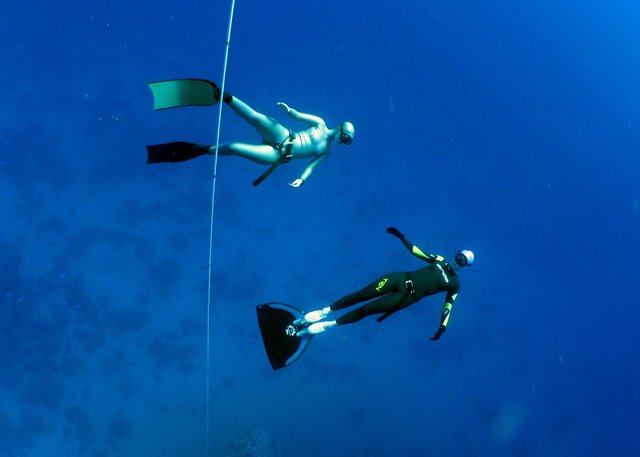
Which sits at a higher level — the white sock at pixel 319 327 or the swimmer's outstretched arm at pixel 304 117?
the swimmer's outstretched arm at pixel 304 117

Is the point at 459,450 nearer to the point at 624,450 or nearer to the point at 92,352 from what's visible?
the point at 624,450

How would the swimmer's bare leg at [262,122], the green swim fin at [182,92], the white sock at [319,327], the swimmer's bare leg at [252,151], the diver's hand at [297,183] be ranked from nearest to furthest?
the green swim fin at [182,92] → the swimmer's bare leg at [262,122] → the swimmer's bare leg at [252,151] → the diver's hand at [297,183] → the white sock at [319,327]

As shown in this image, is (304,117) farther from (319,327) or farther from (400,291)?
Answer: (319,327)

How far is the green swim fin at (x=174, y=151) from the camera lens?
6.70 m

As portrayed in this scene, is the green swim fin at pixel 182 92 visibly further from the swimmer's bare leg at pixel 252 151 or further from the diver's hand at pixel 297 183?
the diver's hand at pixel 297 183

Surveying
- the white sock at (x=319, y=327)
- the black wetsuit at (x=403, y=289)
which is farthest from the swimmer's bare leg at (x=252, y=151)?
the white sock at (x=319, y=327)

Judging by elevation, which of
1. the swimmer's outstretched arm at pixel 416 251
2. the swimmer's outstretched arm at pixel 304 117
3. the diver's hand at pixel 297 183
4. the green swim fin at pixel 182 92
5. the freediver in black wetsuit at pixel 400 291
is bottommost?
the freediver in black wetsuit at pixel 400 291

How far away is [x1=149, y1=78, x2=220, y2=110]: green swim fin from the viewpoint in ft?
20.0

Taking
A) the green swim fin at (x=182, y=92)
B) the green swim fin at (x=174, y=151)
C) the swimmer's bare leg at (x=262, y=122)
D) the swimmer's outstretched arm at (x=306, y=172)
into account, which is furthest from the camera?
the swimmer's outstretched arm at (x=306, y=172)

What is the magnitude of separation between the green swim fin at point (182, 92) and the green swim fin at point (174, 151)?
0.67 meters

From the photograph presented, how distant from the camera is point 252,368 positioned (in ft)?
60.5

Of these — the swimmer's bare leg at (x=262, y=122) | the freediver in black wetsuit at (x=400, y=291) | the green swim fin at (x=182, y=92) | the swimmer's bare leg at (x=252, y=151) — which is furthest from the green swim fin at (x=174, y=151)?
the freediver in black wetsuit at (x=400, y=291)

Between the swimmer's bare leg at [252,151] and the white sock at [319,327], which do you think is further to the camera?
the white sock at [319,327]

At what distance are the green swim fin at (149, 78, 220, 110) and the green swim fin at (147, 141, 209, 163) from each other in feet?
2.21
